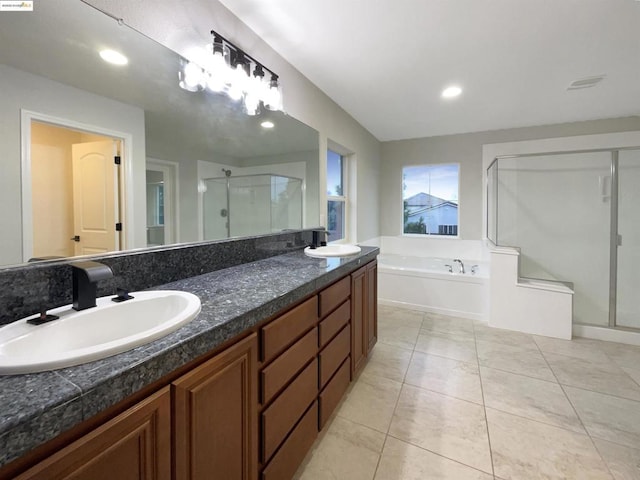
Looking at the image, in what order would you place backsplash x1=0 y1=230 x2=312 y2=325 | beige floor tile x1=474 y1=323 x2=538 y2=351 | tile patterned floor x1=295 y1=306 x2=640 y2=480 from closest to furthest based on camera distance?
backsplash x1=0 y1=230 x2=312 y2=325
tile patterned floor x1=295 y1=306 x2=640 y2=480
beige floor tile x1=474 y1=323 x2=538 y2=351

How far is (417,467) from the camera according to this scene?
1400 millimetres

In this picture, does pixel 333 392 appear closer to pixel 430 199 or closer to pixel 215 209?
pixel 215 209

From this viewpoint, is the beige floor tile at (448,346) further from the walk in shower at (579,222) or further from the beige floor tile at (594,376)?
the walk in shower at (579,222)

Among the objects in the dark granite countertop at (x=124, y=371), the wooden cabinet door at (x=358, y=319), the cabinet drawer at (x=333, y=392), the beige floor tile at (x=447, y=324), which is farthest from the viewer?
the beige floor tile at (x=447, y=324)

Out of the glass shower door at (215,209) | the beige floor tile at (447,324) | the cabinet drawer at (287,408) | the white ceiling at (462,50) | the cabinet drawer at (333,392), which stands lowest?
the beige floor tile at (447,324)

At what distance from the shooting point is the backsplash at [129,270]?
85cm

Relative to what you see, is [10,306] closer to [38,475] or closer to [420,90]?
[38,475]

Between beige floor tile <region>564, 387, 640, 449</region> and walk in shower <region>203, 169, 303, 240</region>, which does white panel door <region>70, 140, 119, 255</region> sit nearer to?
walk in shower <region>203, 169, 303, 240</region>

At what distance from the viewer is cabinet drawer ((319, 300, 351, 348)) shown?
1.47 metres

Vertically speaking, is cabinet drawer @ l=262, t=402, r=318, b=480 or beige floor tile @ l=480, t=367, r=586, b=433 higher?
cabinet drawer @ l=262, t=402, r=318, b=480

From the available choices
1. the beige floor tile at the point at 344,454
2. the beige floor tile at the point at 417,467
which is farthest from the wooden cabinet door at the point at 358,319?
the beige floor tile at the point at 417,467

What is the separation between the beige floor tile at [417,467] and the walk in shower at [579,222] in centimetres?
256

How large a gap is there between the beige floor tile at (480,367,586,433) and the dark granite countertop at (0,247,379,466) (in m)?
1.63

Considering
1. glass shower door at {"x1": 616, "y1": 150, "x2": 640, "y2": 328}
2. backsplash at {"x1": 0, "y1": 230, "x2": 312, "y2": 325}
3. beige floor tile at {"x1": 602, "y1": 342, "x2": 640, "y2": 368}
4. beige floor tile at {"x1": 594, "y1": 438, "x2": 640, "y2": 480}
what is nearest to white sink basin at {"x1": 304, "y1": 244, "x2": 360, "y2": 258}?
backsplash at {"x1": 0, "y1": 230, "x2": 312, "y2": 325}
